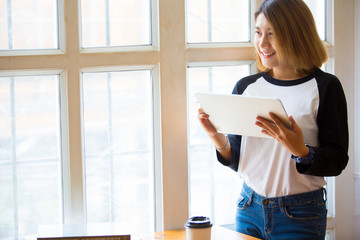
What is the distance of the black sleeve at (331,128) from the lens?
5.64 feet

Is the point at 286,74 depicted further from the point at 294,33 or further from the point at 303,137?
the point at 303,137

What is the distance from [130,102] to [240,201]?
25.4 inches

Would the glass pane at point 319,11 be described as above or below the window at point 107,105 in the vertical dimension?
above

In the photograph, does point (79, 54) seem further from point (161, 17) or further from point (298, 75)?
point (298, 75)

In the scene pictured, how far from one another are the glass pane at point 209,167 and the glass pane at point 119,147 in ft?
0.68

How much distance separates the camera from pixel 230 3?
7.46ft

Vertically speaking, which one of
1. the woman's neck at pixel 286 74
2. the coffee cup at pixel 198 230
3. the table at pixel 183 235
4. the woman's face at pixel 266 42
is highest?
the woman's face at pixel 266 42

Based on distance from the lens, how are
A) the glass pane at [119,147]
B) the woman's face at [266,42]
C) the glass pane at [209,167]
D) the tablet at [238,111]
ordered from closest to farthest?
the tablet at [238,111] < the woman's face at [266,42] < the glass pane at [119,147] < the glass pane at [209,167]

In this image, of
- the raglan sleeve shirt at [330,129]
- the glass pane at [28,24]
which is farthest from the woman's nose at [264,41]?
the glass pane at [28,24]

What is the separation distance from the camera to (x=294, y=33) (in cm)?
182

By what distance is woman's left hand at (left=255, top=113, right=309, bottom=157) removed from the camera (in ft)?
5.29

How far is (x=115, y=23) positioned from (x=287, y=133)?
934mm

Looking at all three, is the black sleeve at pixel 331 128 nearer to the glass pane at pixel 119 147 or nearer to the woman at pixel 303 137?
the woman at pixel 303 137

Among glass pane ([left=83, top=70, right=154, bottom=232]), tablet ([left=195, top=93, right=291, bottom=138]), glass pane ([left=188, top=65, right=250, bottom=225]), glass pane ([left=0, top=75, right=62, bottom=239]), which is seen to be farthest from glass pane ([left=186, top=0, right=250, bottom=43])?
glass pane ([left=0, top=75, right=62, bottom=239])
